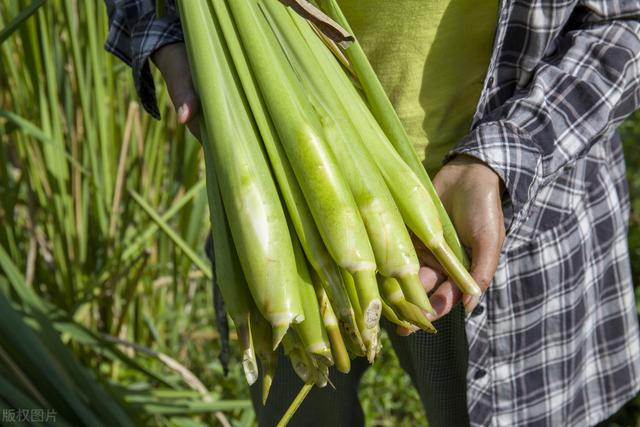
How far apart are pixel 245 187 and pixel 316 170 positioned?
2.5 inches

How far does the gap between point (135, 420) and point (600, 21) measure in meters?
0.79

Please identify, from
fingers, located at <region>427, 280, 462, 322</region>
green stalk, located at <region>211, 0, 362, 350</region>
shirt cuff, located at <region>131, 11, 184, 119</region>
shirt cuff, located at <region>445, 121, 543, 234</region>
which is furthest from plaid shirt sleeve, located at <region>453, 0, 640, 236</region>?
shirt cuff, located at <region>131, 11, 184, 119</region>

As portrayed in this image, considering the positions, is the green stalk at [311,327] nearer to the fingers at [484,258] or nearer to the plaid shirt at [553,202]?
the fingers at [484,258]

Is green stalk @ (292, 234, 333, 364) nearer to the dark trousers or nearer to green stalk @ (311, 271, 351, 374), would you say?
green stalk @ (311, 271, 351, 374)

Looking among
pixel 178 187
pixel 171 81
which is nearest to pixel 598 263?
pixel 171 81

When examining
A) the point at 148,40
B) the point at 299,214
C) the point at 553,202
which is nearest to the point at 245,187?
the point at 299,214

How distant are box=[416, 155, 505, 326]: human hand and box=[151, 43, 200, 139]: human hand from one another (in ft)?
0.93

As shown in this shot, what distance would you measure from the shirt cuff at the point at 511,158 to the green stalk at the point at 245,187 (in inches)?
10.9

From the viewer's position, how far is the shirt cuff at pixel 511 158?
2.96 ft

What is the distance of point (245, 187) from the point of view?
0.71 m

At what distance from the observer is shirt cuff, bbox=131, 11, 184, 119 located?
101 centimetres

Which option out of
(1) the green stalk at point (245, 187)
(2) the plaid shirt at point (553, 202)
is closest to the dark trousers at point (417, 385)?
(2) the plaid shirt at point (553, 202)

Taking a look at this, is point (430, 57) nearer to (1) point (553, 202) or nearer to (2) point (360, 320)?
(1) point (553, 202)

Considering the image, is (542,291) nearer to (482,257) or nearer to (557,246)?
(557,246)
